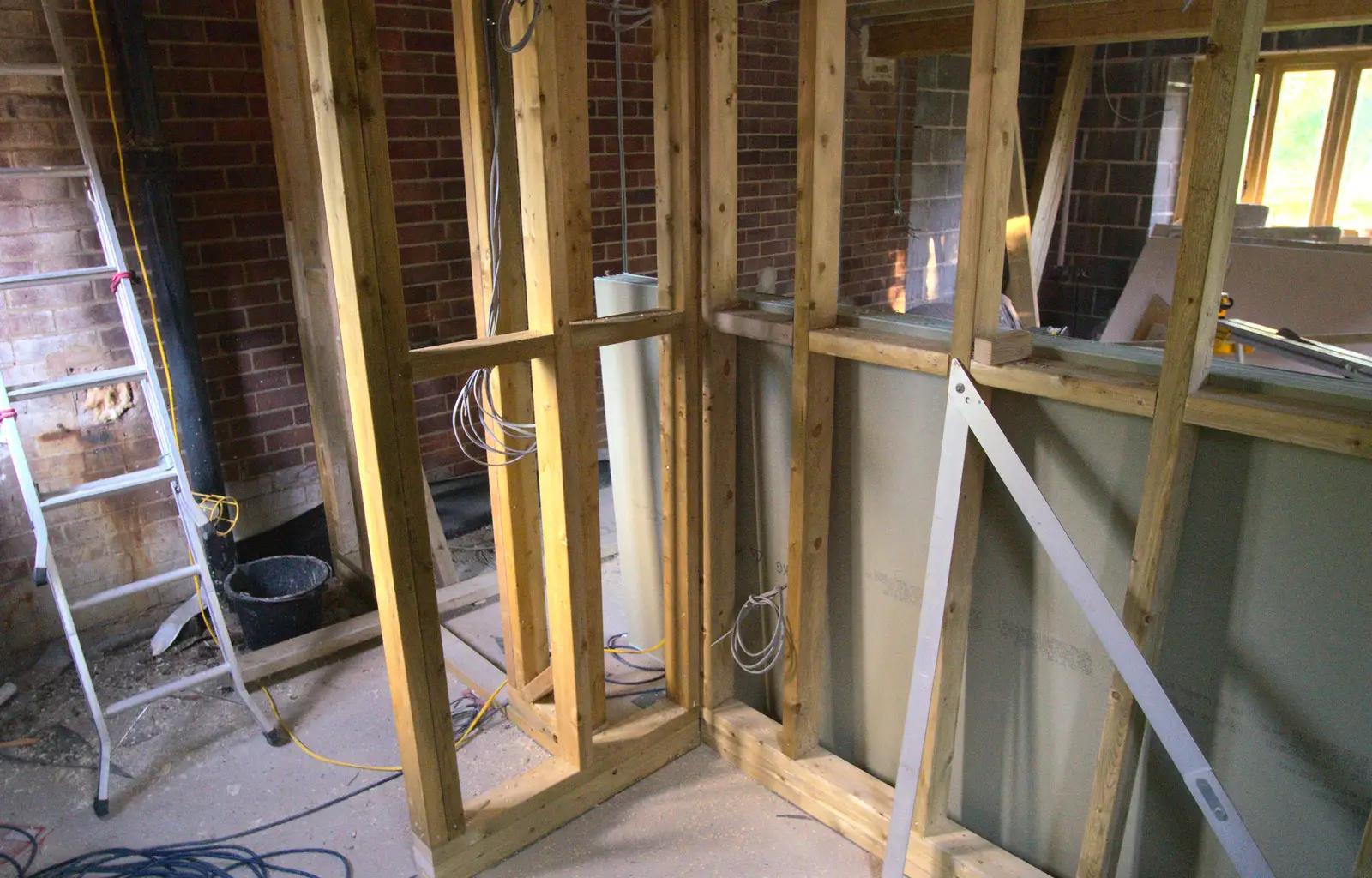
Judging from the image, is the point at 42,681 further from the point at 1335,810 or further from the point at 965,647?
the point at 1335,810

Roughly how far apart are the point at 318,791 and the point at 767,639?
1335mm

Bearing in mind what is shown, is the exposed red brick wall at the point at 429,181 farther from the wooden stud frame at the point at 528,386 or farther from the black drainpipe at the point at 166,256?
the wooden stud frame at the point at 528,386

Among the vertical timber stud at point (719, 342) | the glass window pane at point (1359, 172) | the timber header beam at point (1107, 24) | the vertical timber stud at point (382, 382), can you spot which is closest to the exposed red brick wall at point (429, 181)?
the vertical timber stud at point (719, 342)

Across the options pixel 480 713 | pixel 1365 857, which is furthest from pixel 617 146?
pixel 1365 857

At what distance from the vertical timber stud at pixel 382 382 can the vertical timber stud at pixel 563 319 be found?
1.11ft

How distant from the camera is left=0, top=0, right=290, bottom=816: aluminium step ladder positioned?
257 centimetres

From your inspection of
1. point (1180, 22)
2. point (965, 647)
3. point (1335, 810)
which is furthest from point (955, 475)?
point (1180, 22)

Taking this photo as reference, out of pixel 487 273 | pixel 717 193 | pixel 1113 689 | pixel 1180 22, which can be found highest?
pixel 1180 22

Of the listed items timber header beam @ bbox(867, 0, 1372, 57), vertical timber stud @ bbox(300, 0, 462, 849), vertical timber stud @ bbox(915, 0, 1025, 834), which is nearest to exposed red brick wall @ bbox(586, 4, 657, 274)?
timber header beam @ bbox(867, 0, 1372, 57)

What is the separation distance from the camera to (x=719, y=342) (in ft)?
7.94

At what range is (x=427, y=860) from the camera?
2.21 metres

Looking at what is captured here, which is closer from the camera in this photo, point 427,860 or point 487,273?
point 427,860

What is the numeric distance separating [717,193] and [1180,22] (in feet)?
7.66

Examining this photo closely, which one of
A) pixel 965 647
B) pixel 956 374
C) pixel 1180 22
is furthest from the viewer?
pixel 1180 22
